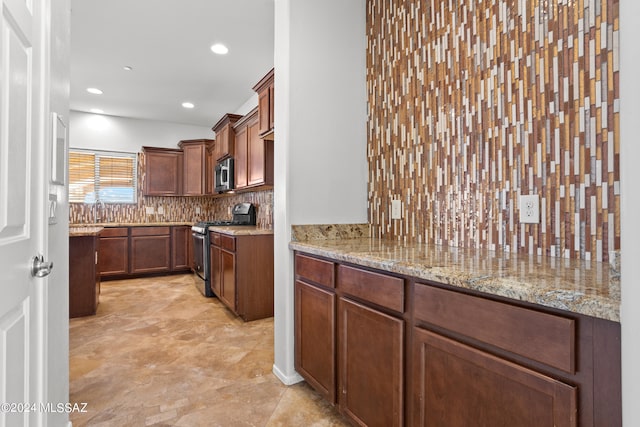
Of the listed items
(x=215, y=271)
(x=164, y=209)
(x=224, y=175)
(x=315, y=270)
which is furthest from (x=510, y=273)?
(x=164, y=209)

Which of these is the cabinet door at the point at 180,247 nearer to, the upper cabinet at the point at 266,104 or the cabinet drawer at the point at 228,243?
the cabinet drawer at the point at 228,243

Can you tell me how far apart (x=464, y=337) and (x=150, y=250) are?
17.6 ft

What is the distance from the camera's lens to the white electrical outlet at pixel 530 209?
1.38 metres

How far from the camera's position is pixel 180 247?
5.55 meters

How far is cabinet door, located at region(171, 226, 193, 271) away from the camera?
5.51 metres

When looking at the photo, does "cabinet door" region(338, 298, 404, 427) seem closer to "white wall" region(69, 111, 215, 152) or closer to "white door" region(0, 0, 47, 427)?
"white door" region(0, 0, 47, 427)

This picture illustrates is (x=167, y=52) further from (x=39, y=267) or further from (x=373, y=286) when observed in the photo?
(x=373, y=286)

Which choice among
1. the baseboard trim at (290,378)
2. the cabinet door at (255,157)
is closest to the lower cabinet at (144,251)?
the cabinet door at (255,157)

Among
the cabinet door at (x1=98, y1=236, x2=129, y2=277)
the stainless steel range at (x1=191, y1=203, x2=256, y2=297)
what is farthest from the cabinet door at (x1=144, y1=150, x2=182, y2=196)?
the stainless steel range at (x1=191, y1=203, x2=256, y2=297)

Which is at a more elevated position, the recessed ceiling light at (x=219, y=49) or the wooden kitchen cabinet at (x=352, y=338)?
the recessed ceiling light at (x=219, y=49)

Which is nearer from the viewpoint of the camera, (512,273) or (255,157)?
(512,273)

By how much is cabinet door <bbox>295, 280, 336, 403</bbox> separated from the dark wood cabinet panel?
2.47m

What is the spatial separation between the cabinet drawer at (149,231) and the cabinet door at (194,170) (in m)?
0.73

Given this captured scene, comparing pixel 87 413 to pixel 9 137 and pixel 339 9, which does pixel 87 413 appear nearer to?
pixel 9 137
